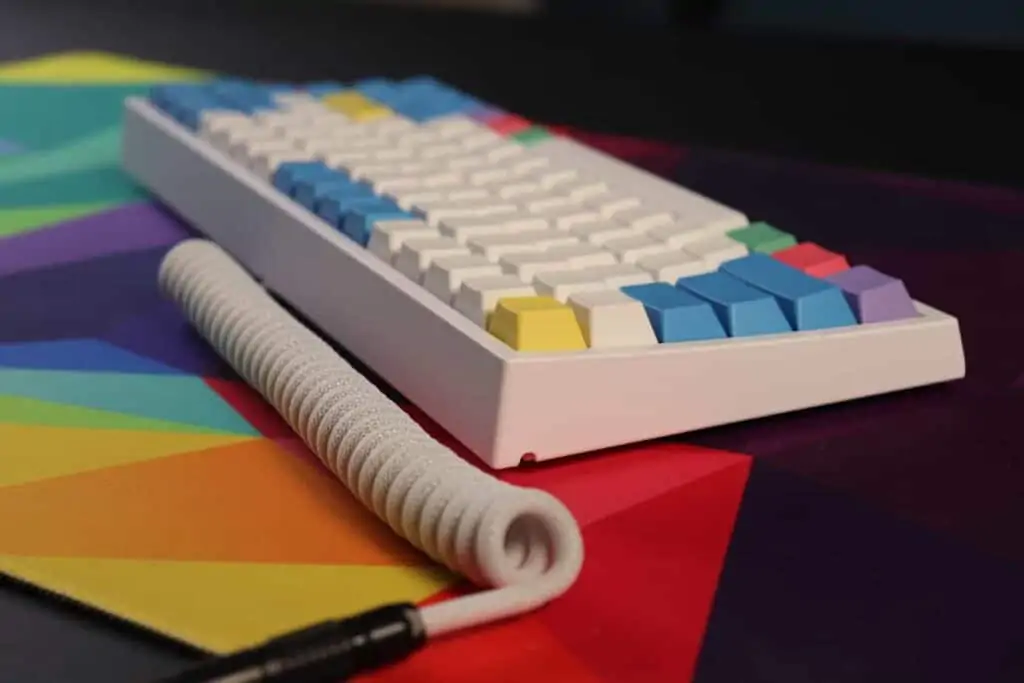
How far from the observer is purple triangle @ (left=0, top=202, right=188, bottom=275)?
2.25ft

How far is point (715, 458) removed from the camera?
488 millimetres

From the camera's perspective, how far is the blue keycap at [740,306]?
0.50 metres

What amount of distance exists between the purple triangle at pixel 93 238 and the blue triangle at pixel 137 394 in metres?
0.16

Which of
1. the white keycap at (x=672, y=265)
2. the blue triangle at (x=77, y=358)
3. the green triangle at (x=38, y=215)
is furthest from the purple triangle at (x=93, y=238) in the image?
the white keycap at (x=672, y=265)

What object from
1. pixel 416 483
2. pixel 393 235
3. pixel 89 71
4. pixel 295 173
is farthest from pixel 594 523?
pixel 89 71

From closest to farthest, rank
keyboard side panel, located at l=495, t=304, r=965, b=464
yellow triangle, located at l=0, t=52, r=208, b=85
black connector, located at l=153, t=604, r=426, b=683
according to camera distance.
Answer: black connector, located at l=153, t=604, r=426, b=683 → keyboard side panel, located at l=495, t=304, r=965, b=464 → yellow triangle, located at l=0, t=52, r=208, b=85

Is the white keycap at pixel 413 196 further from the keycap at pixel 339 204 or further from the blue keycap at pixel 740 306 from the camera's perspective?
the blue keycap at pixel 740 306

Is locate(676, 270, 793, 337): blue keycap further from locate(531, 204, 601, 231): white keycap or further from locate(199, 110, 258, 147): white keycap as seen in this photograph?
locate(199, 110, 258, 147): white keycap

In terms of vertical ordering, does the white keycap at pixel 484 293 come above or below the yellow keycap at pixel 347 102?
below

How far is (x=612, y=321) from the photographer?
48 centimetres

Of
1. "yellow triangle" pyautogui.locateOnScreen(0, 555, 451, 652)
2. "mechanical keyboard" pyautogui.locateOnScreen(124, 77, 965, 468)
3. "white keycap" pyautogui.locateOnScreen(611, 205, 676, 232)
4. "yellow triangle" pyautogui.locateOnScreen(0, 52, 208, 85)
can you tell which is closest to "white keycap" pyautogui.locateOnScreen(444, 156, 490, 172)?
"mechanical keyboard" pyautogui.locateOnScreen(124, 77, 965, 468)

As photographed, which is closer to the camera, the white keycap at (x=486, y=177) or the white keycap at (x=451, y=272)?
the white keycap at (x=451, y=272)

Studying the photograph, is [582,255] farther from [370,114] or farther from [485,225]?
[370,114]

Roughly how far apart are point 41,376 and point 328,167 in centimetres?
19
